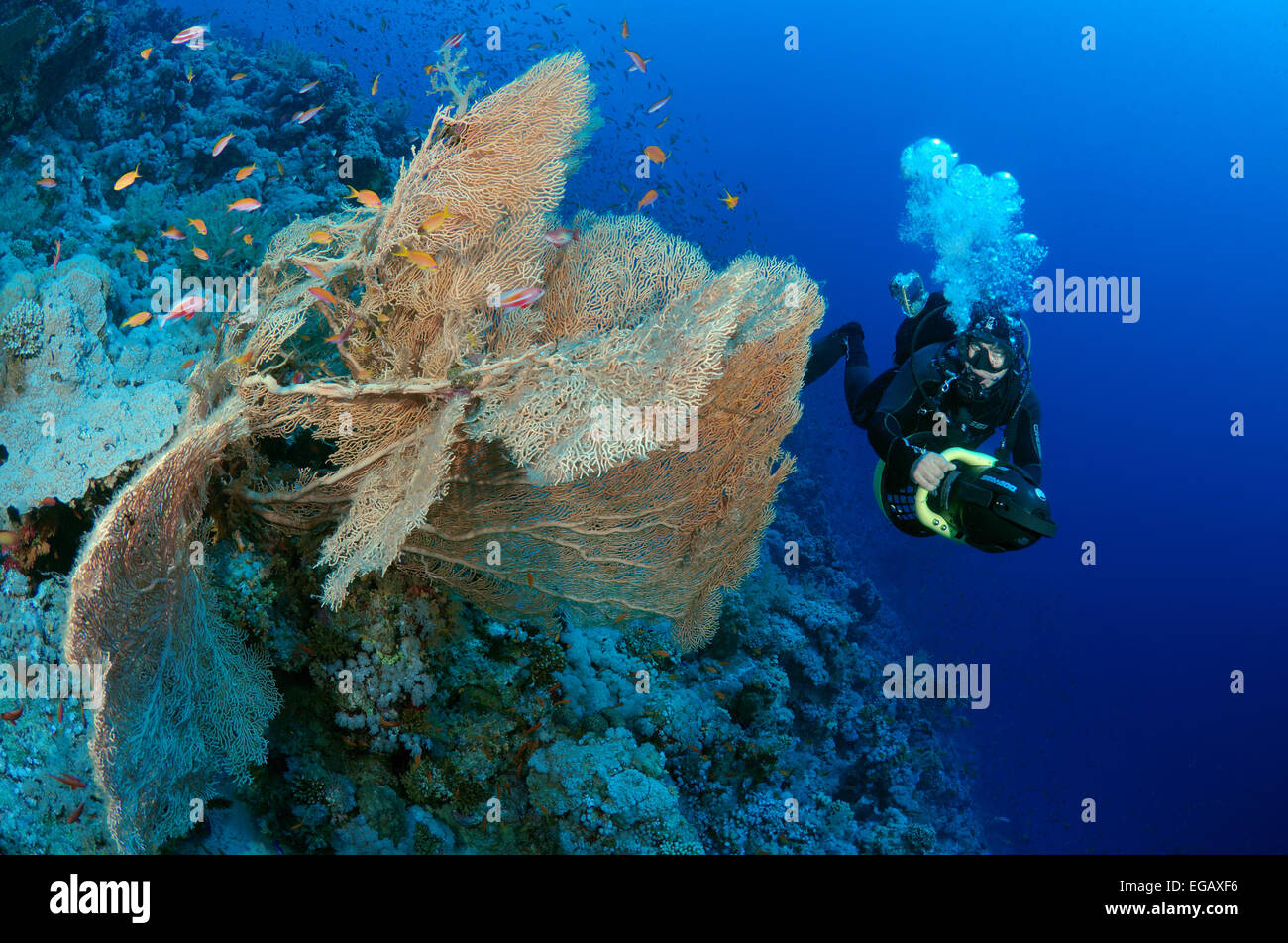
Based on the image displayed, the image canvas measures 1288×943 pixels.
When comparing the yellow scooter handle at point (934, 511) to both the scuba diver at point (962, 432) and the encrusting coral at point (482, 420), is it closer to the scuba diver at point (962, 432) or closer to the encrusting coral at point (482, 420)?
the scuba diver at point (962, 432)

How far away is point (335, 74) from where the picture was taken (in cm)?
1248

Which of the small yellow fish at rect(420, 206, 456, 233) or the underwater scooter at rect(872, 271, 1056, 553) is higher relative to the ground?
the small yellow fish at rect(420, 206, 456, 233)

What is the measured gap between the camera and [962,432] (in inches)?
177

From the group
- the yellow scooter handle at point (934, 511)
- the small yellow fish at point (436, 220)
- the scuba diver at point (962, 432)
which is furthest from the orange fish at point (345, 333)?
the yellow scooter handle at point (934, 511)

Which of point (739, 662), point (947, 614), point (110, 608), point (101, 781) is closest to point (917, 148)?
point (739, 662)

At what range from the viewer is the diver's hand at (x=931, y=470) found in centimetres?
370

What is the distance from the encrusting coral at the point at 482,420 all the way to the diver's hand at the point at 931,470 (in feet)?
3.16

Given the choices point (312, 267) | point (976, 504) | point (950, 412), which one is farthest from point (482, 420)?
point (950, 412)

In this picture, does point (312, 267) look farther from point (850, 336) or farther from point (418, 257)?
point (850, 336)

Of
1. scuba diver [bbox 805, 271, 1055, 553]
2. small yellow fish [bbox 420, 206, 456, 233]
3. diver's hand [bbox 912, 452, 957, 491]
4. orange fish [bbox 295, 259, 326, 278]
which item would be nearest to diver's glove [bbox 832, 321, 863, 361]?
scuba diver [bbox 805, 271, 1055, 553]

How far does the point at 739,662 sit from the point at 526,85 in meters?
7.18

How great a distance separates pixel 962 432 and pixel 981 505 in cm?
Result: 126

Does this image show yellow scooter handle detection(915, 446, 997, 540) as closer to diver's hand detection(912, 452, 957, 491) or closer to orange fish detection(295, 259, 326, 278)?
diver's hand detection(912, 452, 957, 491)

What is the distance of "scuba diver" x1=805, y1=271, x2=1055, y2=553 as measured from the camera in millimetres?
3410
